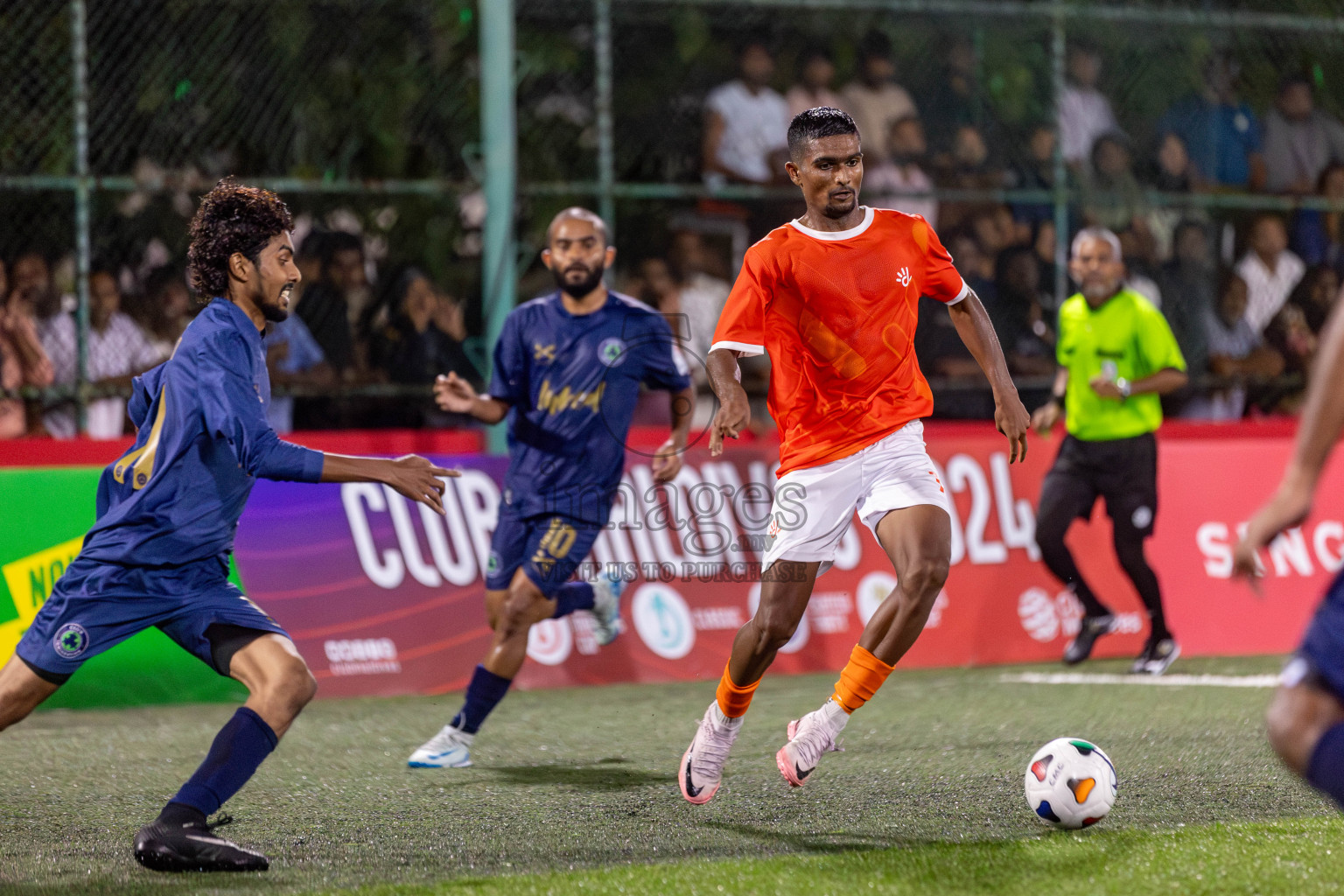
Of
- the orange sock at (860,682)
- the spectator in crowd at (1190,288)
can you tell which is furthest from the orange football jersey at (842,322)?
the spectator in crowd at (1190,288)

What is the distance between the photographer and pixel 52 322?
359 inches

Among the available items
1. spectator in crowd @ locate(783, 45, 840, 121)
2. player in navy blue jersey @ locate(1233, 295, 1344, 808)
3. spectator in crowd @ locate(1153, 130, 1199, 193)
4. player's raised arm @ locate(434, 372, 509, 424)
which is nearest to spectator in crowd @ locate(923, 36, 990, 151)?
spectator in crowd @ locate(783, 45, 840, 121)

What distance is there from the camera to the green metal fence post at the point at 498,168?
9523 mm

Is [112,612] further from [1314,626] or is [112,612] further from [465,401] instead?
[1314,626]

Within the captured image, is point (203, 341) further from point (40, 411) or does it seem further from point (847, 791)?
point (40, 411)

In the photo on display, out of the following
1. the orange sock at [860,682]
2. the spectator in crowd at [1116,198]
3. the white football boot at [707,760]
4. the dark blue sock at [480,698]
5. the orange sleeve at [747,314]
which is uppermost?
the spectator in crowd at [1116,198]

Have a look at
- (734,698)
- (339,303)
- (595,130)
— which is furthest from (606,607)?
(595,130)

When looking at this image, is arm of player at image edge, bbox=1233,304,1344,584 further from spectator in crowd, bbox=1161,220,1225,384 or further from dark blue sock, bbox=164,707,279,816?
spectator in crowd, bbox=1161,220,1225,384

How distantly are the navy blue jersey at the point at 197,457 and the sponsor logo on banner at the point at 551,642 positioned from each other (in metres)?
4.64

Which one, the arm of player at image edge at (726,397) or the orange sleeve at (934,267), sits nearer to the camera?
the arm of player at image edge at (726,397)

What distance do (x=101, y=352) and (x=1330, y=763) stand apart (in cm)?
782

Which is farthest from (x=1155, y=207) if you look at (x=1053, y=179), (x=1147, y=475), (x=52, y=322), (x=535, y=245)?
(x=52, y=322)

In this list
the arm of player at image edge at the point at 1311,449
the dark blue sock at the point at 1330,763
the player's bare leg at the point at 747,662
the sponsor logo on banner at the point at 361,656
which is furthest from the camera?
the sponsor logo on banner at the point at 361,656

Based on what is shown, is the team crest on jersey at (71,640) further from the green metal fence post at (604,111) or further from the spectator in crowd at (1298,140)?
the spectator in crowd at (1298,140)
